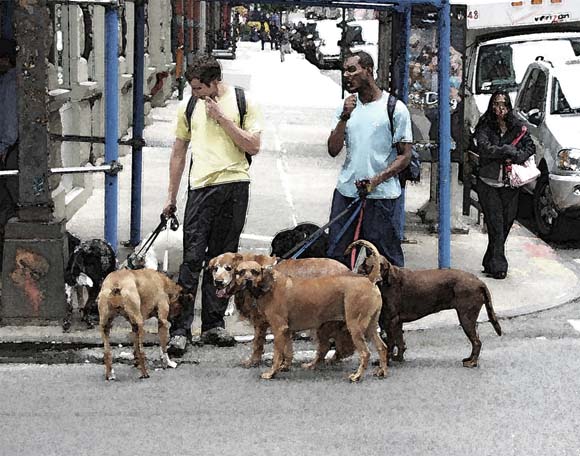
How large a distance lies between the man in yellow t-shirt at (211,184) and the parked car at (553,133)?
5.27m

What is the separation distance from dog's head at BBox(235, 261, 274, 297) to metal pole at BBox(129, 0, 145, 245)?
356 centimetres

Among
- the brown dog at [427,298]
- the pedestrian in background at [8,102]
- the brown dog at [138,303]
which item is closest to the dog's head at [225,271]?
Answer: the brown dog at [138,303]

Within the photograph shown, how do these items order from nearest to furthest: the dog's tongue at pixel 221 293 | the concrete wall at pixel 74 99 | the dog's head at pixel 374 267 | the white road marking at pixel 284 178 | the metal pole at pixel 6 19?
the dog's tongue at pixel 221 293
the dog's head at pixel 374 267
the metal pole at pixel 6 19
the concrete wall at pixel 74 99
the white road marking at pixel 284 178

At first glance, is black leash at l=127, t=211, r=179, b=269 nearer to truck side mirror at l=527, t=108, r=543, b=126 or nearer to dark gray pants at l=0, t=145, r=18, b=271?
dark gray pants at l=0, t=145, r=18, b=271

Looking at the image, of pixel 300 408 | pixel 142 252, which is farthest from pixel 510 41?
pixel 300 408

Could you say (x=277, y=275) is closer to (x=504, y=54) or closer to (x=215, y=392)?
(x=215, y=392)

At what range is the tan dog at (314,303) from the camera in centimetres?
723

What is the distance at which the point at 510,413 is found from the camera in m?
6.79

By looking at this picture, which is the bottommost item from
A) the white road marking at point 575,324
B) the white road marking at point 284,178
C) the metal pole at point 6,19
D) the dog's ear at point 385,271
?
the white road marking at point 575,324

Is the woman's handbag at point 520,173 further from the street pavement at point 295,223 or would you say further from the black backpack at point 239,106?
the black backpack at point 239,106

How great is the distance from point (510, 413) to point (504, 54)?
38.8ft

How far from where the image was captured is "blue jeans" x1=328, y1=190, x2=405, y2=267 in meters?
8.24

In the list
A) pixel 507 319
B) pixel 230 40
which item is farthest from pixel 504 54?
pixel 230 40

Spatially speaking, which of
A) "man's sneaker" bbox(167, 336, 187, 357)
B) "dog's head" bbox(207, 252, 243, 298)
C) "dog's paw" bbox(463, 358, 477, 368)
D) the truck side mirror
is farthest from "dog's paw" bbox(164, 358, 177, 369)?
the truck side mirror
